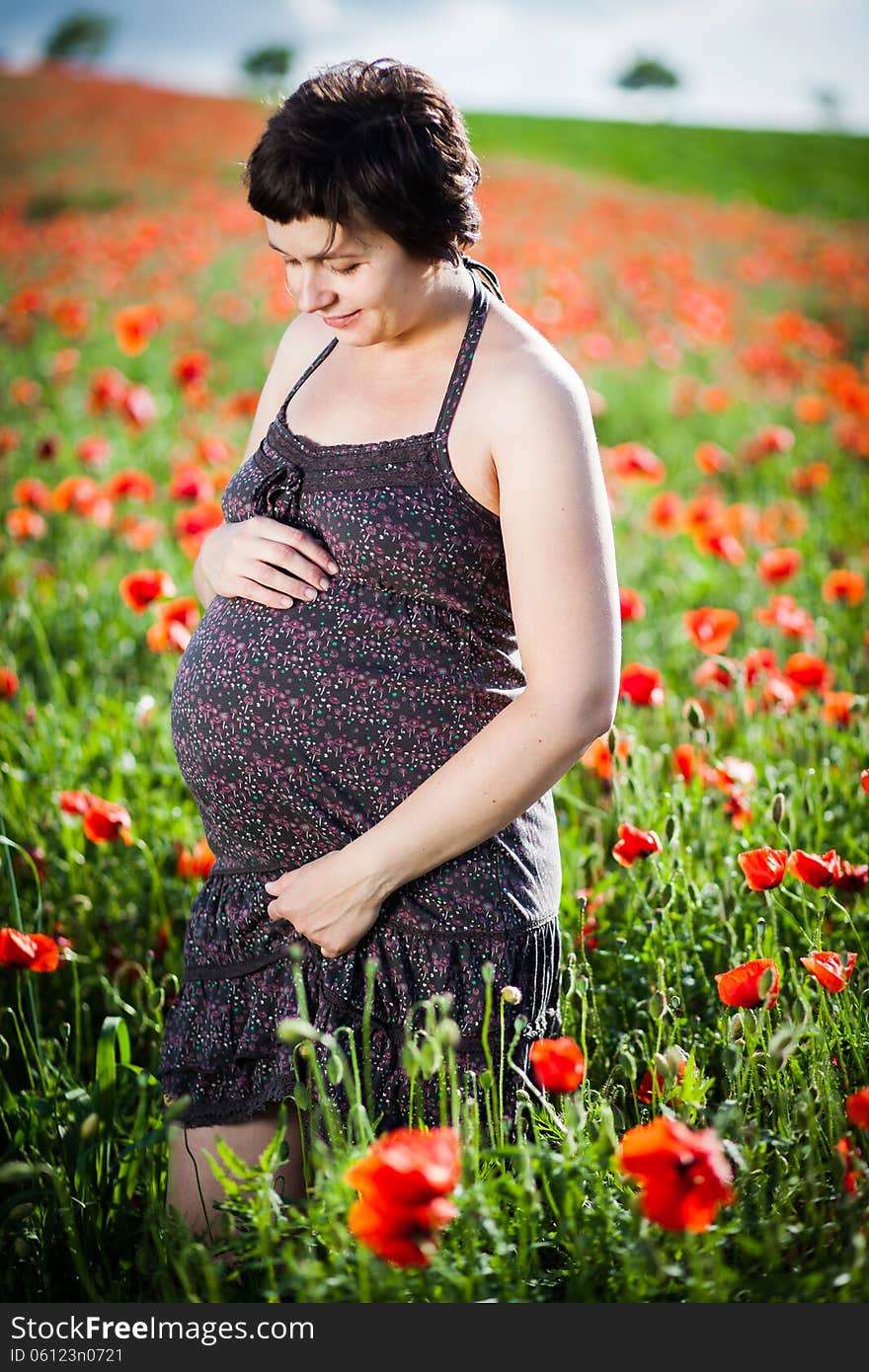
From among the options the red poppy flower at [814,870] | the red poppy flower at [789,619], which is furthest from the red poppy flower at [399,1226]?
the red poppy flower at [789,619]

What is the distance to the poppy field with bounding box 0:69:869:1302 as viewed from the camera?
103 cm

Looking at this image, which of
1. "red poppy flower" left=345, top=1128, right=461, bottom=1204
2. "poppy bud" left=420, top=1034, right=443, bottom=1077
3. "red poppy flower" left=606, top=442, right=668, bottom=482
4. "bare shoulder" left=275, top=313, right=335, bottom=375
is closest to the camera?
"red poppy flower" left=345, top=1128, right=461, bottom=1204

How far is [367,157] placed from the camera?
1.18 metres

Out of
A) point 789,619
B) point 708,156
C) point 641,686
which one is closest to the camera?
point 641,686

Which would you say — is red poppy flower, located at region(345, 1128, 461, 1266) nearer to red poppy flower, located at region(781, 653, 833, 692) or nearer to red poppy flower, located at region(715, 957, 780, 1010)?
red poppy flower, located at region(715, 957, 780, 1010)

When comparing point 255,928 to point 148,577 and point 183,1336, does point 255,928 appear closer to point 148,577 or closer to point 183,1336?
point 183,1336

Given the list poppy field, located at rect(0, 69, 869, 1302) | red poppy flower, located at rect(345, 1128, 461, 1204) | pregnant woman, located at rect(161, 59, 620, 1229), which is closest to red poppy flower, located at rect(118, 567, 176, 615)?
poppy field, located at rect(0, 69, 869, 1302)

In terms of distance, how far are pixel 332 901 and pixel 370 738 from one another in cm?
18

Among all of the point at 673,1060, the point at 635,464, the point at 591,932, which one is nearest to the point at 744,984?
the point at 673,1060

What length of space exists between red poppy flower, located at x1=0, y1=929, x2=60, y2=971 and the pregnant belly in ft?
0.94

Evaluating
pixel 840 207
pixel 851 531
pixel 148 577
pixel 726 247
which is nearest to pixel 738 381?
pixel 851 531

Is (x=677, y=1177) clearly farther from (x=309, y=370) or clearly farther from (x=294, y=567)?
(x=309, y=370)

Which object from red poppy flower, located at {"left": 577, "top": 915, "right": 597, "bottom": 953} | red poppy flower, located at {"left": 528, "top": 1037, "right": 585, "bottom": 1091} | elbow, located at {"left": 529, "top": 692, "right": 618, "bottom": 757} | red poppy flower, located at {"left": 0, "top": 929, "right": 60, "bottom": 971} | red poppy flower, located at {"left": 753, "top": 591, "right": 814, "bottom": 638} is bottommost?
red poppy flower, located at {"left": 528, "top": 1037, "right": 585, "bottom": 1091}

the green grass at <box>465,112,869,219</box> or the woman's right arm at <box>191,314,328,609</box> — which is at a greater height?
the green grass at <box>465,112,869,219</box>
